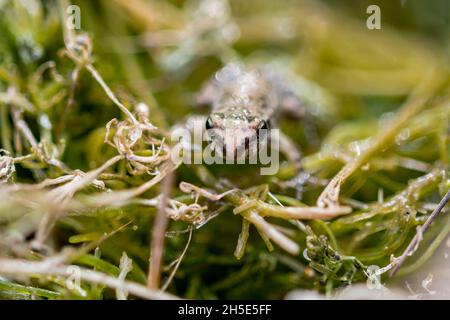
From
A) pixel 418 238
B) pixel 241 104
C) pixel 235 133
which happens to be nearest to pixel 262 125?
pixel 235 133

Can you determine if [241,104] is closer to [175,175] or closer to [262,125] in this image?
[262,125]

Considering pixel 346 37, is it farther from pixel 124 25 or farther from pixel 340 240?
pixel 340 240

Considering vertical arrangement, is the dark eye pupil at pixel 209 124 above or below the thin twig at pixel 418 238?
above

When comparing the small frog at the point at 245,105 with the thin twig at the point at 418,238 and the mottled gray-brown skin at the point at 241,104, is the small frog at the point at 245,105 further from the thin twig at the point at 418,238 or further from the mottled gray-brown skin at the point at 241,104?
the thin twig at the point at 418,238

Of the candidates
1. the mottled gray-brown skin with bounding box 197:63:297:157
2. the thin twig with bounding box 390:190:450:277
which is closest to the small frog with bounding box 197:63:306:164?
the mottled gray-brown skin with bounding box 197:63:297:157

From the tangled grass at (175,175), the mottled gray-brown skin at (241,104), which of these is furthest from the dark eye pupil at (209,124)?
the tangled grass at (175,175)

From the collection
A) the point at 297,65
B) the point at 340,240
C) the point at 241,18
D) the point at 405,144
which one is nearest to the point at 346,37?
the point at 297,65

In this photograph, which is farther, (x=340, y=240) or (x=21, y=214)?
(x=340, y=240)

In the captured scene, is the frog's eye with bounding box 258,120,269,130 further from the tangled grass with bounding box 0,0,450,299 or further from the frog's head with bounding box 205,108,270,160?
the tangled grass with bounding box 0,0,450,299
